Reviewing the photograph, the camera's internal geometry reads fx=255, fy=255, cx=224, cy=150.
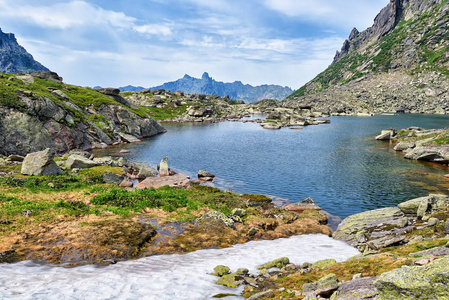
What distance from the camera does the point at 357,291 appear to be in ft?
36.7

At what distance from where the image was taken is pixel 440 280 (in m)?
8.46

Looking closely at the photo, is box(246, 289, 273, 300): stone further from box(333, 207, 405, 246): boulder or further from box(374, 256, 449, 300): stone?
box(333, 207, 405, 246): boulder

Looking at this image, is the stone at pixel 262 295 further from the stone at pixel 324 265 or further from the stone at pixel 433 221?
the stone at pixel 433 221

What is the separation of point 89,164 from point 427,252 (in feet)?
177

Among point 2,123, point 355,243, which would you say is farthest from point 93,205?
point 2,123

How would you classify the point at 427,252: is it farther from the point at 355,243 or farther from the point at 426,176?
the point at 426,176

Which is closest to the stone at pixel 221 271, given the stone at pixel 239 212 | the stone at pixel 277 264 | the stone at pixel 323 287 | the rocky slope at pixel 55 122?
the stone at pixel 277 264

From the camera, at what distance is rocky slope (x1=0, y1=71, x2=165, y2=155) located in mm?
63906

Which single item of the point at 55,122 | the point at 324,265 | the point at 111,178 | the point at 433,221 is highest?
the point at 55,122

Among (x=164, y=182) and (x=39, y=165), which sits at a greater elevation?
(x=39, y=165)

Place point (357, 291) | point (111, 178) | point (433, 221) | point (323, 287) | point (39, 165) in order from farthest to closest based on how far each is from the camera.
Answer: point (111, 178) < point (39, 165) < point (433, 221) < point (323, 287) < point (357, 291)

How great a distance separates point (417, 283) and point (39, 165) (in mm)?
48119

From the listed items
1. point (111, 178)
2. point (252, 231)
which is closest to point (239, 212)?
point (252, 231)

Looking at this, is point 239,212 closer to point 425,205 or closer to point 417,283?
point 425,205
